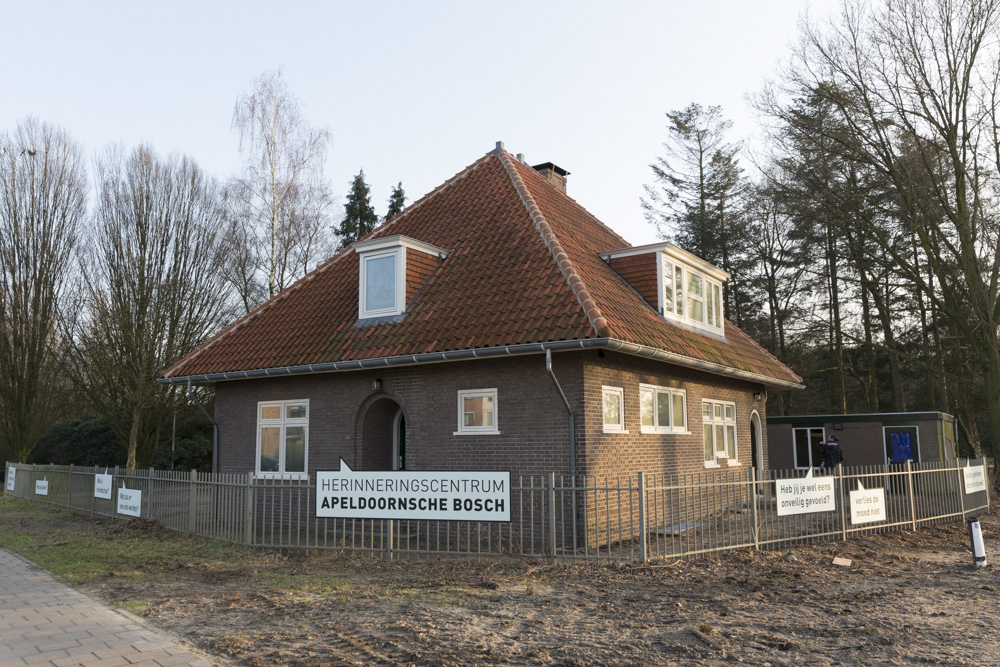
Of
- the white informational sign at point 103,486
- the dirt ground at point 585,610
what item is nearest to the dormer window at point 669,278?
the dirt ground at point 585,610

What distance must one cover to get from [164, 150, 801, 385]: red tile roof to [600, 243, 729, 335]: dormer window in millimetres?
362

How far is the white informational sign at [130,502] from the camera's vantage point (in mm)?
15988

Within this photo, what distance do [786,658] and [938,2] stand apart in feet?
67.8

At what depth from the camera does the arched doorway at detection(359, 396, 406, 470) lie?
14.8 m

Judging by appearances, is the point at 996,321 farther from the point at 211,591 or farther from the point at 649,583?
the point at 211,591

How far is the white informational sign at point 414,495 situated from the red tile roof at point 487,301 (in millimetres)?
2444

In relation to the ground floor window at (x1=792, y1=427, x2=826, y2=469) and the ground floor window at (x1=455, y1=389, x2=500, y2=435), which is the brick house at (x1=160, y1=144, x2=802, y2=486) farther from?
the ground floor window at (x1=792, y1=427, x2=826, y2=469)

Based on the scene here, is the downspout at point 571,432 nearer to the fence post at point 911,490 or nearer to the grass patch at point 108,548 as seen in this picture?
the grass patch at point 108,548

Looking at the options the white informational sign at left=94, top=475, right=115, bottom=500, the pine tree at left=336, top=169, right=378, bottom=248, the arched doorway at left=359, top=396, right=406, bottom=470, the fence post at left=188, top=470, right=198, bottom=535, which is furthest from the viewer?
the pine tree at left=336, top=169, right=378, bottom=248

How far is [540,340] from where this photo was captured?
39.2 ft

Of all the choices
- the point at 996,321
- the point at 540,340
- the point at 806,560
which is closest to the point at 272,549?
the point at 540,340

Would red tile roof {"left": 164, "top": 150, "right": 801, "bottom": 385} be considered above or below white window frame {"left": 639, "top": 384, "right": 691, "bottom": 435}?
above

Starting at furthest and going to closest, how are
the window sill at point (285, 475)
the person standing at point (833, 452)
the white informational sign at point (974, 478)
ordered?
the person standing at point (833, 452)
the white informational sign at point (974, 478)
the window sill at point (285, 475)

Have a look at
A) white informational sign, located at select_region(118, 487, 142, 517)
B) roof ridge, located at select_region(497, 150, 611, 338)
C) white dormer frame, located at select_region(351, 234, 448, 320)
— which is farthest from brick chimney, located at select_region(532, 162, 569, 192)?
white informational sign, located at select_region(118, 487, 142, 517)
